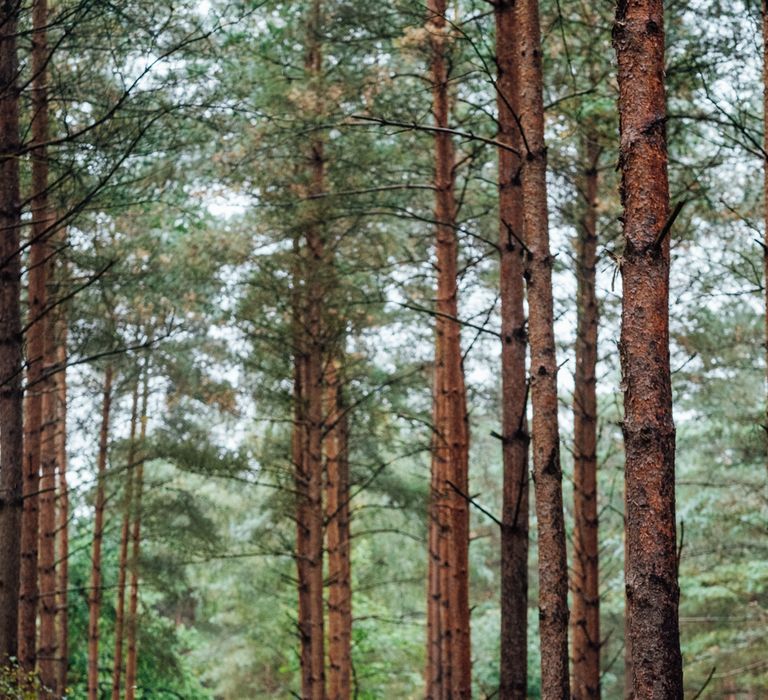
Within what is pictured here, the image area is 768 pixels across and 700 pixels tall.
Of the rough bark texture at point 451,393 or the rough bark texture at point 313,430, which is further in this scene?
the rough bark texture at point 313,430

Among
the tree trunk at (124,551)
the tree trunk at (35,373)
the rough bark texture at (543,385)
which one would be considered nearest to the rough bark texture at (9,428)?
the tree trunk at (35,373)

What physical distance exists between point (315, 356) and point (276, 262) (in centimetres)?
114

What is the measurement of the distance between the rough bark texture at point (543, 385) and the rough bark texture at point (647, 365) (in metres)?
1.24

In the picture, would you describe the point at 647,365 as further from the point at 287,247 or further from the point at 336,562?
the point at 287,247

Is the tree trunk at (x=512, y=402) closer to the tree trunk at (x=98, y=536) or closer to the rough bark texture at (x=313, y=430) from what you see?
the rough bark texture at (x=313, y=430)

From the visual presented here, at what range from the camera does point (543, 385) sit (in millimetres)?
4973

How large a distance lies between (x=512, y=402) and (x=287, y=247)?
23.9ft

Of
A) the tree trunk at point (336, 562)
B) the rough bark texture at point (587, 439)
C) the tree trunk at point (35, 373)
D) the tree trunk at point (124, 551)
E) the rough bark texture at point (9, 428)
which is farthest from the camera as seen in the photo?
the tree trunk at point (124, 551)

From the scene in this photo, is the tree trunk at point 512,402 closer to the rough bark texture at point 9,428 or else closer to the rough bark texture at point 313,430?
the rough bark texture at point 313,430

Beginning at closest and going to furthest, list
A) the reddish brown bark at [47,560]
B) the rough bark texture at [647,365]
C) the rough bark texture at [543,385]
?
the rough bark texture at [647,365] < the rough bark texture at [543,385] < the reddish brown bark at [47,560]

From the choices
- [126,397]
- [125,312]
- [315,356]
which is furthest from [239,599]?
[315,356]

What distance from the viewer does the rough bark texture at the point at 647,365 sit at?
339 cm

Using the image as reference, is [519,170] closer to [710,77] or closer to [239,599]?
[710,77]

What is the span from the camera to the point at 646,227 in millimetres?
3666
